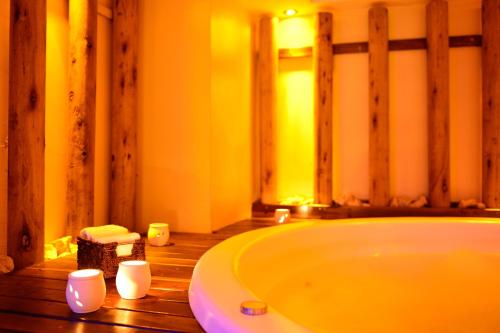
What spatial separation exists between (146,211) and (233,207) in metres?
0.69

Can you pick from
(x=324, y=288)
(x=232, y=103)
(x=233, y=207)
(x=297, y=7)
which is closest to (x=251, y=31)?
(x=297, y=7)

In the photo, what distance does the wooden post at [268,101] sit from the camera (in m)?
4.02

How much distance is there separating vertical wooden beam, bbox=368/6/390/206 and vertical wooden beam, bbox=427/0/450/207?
0.34 m

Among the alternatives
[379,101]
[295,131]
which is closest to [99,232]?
[295,131]

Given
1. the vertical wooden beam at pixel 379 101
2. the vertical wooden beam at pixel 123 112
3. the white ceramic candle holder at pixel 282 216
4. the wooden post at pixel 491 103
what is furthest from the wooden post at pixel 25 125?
the wooden post at pixel 491 103

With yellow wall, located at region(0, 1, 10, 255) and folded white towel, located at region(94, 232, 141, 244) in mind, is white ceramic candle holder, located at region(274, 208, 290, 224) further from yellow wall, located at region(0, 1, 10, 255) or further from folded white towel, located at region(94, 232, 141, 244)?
yellow wall, located at region(0, 1, 10, 255)

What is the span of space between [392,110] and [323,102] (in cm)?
59

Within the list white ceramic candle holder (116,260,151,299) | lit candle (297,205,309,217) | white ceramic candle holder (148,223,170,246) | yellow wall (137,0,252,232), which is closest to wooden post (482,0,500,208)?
lit candle (297,205,309,217)

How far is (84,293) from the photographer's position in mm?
1467

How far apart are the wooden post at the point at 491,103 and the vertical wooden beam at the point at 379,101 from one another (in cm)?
72

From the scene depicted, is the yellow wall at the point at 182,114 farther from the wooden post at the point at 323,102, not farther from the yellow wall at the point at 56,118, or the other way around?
the wooden post at the point at 323,102

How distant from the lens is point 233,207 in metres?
3.61

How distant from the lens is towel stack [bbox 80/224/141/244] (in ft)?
6.58

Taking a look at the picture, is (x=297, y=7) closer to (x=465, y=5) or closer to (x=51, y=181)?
(x=465, y=5)
